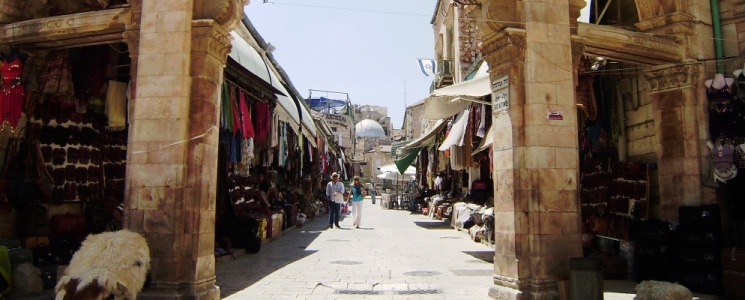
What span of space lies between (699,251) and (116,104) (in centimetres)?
928

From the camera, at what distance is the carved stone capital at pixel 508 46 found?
6.18 metres

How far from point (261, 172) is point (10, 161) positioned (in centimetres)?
600

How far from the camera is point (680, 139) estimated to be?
7824 millimetres

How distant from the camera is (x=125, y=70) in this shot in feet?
28.4

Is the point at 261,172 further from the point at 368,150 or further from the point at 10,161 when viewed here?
the point at 368,150

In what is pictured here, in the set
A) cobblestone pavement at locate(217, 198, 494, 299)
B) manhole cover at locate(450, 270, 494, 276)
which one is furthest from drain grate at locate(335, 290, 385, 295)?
manhole cover at locate(450, 270, 494, 276)

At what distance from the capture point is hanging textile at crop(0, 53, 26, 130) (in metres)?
6.94

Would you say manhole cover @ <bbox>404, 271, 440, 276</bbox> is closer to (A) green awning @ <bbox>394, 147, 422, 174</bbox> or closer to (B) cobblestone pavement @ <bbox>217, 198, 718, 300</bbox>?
(B) cobblestone pavement @ <bbox>217, 198, 718, 300</bbox>

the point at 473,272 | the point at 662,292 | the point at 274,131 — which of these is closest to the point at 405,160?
the point at 274,131

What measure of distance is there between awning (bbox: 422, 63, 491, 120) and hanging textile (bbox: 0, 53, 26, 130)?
7020 millimetres

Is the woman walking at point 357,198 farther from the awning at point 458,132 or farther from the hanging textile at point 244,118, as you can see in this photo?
the hanging textile at point 244,118

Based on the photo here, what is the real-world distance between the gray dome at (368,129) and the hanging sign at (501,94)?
58529mm

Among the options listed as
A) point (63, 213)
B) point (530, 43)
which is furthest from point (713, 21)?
point (63, 213)

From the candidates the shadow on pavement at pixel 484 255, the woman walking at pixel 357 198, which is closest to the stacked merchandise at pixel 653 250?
the shadow on pavement at pixel 484 255
